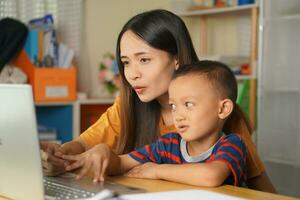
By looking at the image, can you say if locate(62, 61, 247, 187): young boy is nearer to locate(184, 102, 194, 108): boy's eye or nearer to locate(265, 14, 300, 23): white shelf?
locate(184, 102, 194, 108): boy's eye

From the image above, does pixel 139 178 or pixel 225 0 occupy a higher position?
pixel 225 0

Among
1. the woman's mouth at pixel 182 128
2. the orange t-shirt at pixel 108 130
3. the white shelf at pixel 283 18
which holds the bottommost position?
the orange t-shirt at pixel 108 130

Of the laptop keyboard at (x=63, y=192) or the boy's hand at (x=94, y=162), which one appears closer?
the laptop keyboard at (x=63, y=192)

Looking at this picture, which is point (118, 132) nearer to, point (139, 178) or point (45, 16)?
point (139, 178)

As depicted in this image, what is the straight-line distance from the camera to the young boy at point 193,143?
3.75ft

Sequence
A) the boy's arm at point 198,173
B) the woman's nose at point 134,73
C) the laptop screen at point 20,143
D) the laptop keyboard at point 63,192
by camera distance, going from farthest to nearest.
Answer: the woman's nose at point 134,73, the boy's arm at point 198,173, the laptop keyboard at point 63,192, the laptop screen at point 20,143

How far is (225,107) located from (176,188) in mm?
284

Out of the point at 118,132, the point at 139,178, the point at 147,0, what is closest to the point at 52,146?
the point at 139,178

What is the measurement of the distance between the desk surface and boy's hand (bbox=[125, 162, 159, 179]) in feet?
0.06

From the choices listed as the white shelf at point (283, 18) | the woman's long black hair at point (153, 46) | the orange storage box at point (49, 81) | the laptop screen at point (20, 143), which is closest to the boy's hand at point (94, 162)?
the laptop screen at point (20, 143)

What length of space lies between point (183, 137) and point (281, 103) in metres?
1.99

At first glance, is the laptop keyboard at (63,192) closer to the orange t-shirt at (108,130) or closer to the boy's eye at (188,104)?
the boy's eye at (188,104)

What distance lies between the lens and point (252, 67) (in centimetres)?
308

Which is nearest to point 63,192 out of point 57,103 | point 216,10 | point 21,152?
point 21,152
